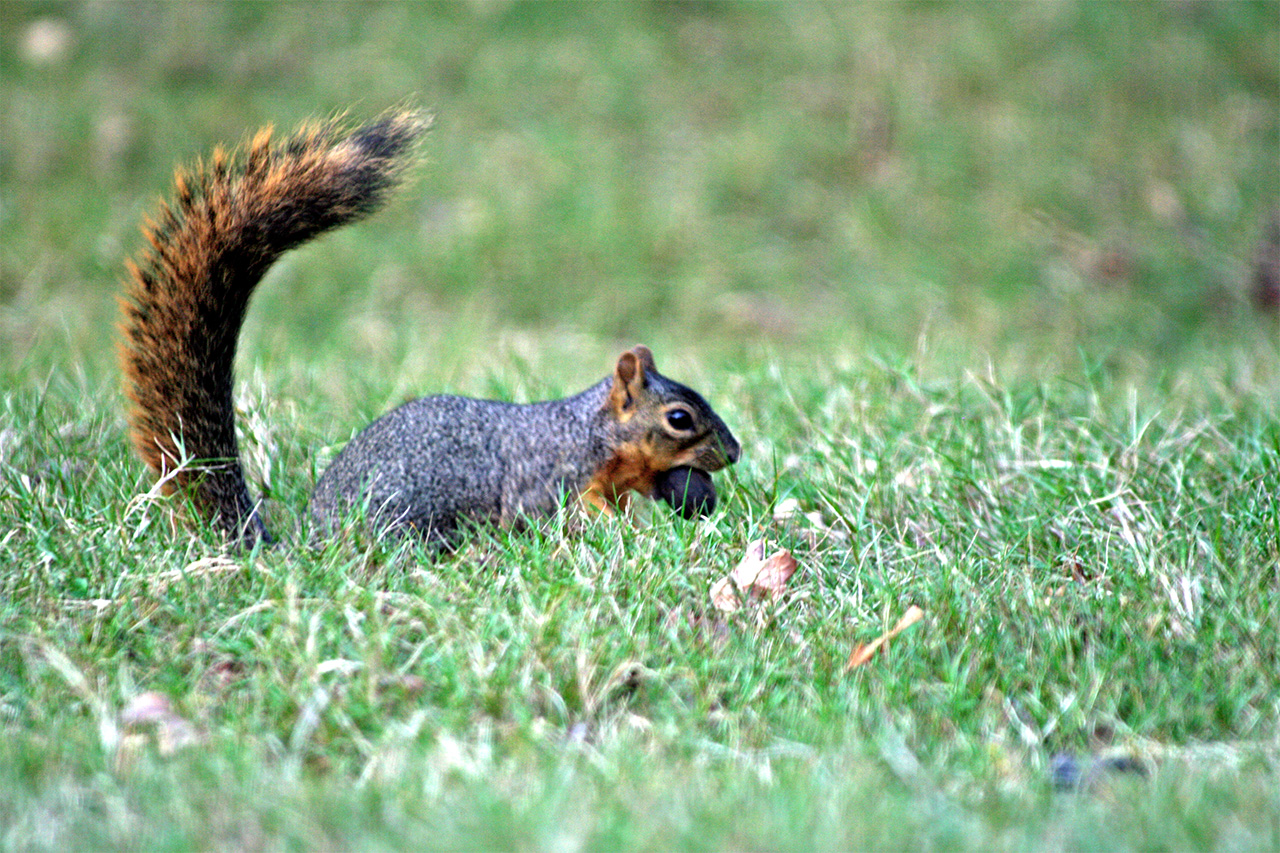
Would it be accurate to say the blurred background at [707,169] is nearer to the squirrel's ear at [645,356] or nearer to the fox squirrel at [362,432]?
the squirrel's ear at [645,356]

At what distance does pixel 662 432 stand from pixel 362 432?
812 mm

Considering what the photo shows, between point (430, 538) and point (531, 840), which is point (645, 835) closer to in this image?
point (531, 840)

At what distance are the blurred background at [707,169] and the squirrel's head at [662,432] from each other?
2.20 meters

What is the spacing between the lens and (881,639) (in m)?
2.56

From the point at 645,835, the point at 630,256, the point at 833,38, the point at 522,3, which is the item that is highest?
the point at 522,3

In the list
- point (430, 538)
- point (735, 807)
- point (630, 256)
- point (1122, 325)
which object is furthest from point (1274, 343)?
point (735, 807)

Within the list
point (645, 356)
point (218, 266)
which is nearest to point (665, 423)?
point (645, 356)

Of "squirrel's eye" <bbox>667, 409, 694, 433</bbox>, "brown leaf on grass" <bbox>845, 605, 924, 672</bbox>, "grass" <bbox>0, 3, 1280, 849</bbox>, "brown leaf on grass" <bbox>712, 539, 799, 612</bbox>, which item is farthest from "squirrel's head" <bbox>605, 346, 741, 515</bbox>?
"brown leaf on grass" <bbox>845, 605, 924, 672</bbox>

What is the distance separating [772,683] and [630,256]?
4.59 meters

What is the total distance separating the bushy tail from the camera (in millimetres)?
2914

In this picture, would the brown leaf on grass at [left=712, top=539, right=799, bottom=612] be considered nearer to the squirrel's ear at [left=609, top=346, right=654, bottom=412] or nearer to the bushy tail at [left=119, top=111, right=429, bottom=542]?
the squirrel's ear at [left=609, top=346, right=654, bottom=412]

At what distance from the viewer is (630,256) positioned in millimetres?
6824

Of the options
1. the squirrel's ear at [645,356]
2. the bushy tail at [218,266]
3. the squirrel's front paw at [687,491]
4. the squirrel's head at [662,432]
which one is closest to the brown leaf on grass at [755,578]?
the squirrel's front paw at [687,491]

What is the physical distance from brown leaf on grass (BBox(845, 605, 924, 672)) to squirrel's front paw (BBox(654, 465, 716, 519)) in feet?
2.10
